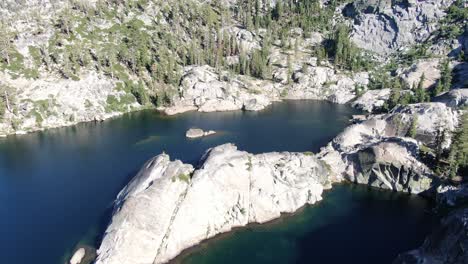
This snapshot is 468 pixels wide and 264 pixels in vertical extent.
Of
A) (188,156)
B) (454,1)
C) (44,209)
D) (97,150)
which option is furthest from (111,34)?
(454,1)

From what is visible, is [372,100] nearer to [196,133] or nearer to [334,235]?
[196,133]

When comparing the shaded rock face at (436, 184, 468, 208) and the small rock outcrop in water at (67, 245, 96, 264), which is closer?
the small rock outcrop in water at (67, 245, 96, 264)

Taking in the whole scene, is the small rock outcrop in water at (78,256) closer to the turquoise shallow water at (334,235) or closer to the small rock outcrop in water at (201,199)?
the small rock outcrop in water at (201,199)

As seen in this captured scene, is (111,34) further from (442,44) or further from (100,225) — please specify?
(442,44)

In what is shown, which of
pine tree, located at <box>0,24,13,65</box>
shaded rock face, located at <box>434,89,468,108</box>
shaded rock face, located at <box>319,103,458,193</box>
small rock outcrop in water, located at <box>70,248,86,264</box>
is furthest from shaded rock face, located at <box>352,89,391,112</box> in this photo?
pine tree, located at <box>0,24,13,65</box>

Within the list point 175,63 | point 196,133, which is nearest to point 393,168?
point 196,133

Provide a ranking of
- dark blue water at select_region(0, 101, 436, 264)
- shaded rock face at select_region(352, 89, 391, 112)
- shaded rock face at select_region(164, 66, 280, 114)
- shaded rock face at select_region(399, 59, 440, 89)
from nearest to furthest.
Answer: dark blue water at select_region(0, 101, 436, 264) < shaded rock face at select_region(352, 89, 391, 112) < shaded rock face at select_region(164, 66, 280, 114) < shaded rock face at select_region(399, 59, 440, 89)

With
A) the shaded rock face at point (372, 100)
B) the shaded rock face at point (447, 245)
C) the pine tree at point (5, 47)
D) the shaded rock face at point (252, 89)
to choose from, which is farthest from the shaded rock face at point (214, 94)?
the shaded rock face at point (447, 245)

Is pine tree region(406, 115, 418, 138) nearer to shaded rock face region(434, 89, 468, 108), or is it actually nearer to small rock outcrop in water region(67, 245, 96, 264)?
shaded rock face region(434, 89, 468, 108)
